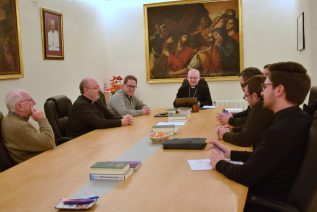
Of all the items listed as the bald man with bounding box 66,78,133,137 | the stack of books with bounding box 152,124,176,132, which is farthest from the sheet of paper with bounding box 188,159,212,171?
the bald man with bounding box 66,78,133,137

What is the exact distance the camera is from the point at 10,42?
417 centimetres

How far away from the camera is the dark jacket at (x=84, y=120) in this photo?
365 centimetres

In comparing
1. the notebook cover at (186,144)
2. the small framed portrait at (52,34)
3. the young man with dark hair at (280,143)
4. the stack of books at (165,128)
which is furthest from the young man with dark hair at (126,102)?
the young man with dark hair at (280,143)

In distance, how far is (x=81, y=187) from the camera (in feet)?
5.78

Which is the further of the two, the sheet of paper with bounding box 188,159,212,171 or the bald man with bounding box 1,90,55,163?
the bald man with bounding box 1,90,55,163

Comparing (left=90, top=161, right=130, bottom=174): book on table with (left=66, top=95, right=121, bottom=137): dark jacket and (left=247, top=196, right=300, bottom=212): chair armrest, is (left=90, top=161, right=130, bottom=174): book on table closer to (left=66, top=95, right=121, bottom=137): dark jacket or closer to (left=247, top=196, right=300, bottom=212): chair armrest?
(left=247, top=196, right=300, bottom=212): chair armrest

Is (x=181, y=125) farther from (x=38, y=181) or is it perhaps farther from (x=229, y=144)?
(x=38, y=181)

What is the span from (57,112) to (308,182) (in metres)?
2.98

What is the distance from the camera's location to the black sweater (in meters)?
1.66

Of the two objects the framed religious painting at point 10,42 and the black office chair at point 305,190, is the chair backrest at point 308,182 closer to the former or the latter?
the black office chair at point 305,190

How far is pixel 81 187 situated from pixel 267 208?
98cm

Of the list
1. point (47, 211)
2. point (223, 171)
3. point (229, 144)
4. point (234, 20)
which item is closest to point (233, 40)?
point (234, 20)

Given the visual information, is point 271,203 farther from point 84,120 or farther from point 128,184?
point 84,120

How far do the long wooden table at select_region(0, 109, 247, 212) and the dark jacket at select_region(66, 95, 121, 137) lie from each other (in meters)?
0.93
